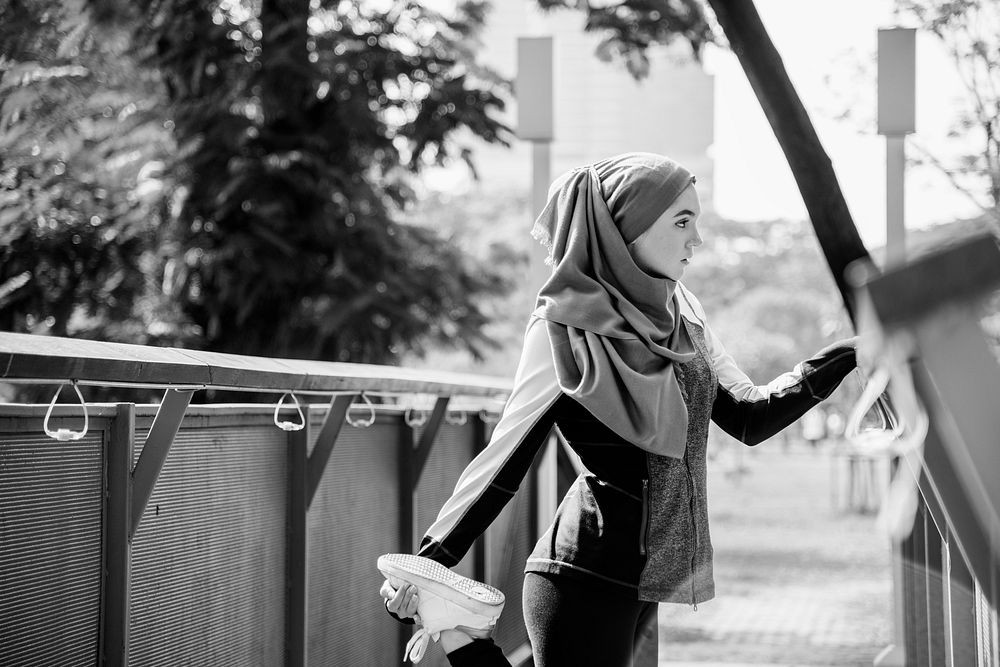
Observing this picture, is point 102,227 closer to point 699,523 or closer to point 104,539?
point 104,539

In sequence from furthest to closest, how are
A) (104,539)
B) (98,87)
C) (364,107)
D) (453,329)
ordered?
(453,329) → (364,107) → (98,87) → (104,539)

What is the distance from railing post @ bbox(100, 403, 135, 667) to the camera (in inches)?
97.4

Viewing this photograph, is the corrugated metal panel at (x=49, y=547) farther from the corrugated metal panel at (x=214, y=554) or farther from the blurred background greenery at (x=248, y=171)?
the blurred background greenery at (x=248, y=171)

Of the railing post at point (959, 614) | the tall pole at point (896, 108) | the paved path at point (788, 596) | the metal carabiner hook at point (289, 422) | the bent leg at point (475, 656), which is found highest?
the tall pole at point (896, 108)

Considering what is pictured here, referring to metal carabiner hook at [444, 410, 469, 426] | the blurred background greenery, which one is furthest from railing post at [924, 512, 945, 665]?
the blurred background greenery

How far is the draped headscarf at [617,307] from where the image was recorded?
201cm

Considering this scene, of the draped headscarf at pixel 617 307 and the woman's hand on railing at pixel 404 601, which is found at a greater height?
the draped headscarf at pixel 617 307

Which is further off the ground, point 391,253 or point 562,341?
point 391,253

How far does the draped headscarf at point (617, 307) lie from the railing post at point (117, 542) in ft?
3.42

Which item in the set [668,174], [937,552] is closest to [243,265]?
[937,552]

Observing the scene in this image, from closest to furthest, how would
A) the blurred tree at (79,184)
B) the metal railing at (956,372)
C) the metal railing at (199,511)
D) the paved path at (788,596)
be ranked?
1. the metal railing at (956,372)
2. the metal railing at (199,511)
3. the blurred tree at (79,184)
4. the paved path at (788,596)

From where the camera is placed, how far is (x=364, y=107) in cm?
898

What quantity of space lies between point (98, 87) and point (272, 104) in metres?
1.28

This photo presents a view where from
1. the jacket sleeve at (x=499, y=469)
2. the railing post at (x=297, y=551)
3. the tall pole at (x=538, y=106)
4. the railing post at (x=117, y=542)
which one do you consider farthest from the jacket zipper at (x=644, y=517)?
the tall pole at (x=538, y=106)
